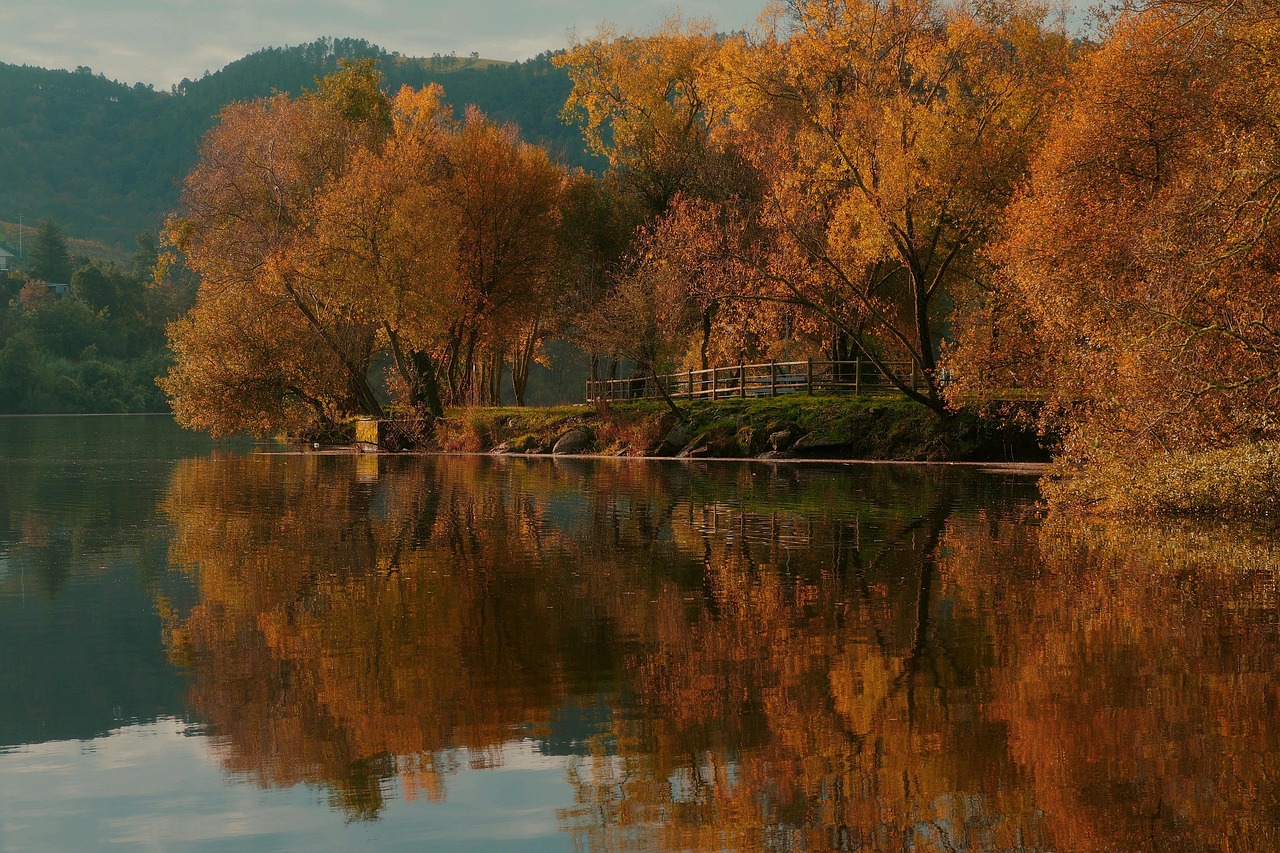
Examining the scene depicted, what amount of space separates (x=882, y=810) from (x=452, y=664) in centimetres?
449

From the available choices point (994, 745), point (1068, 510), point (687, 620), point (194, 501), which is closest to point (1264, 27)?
point (1068, 510)

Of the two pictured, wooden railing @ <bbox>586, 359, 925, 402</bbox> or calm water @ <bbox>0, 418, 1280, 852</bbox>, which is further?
wooden railing @ <bbox>586, 359, 925, 402</bbox>

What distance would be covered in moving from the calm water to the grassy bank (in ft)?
66.6

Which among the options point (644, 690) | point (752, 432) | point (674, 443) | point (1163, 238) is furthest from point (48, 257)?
point (644, 690)

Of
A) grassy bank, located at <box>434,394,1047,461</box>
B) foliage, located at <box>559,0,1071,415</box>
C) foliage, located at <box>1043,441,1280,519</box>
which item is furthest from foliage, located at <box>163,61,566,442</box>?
foliage, located at <box>1043,441,1280,519</box>

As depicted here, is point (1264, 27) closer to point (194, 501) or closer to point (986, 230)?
point (986, 230)

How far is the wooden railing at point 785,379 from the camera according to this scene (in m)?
47.8

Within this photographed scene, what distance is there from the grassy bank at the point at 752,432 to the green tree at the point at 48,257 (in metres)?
120

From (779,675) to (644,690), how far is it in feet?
3.49

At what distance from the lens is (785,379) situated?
49156 millimetres

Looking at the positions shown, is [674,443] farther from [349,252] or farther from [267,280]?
[267,280]

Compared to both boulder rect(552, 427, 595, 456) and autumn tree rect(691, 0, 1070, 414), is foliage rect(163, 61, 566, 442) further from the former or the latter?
autumn tree rect(691, 0, 1070, 414)

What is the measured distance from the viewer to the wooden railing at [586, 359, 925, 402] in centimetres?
4775

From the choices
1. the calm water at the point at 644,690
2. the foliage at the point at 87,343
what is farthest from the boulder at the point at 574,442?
the foliage at the point at 87,343
